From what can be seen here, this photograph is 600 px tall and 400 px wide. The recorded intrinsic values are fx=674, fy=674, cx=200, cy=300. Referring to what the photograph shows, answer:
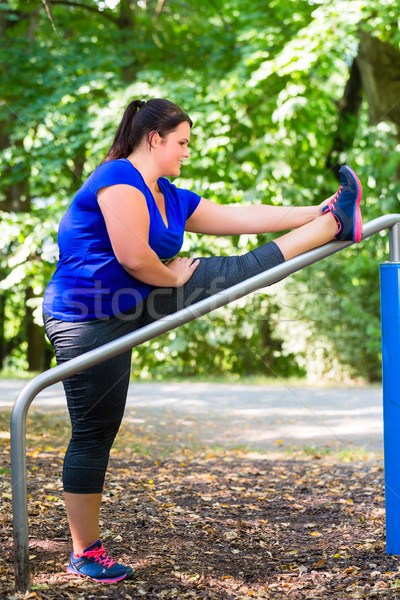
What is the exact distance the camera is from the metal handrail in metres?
1.89

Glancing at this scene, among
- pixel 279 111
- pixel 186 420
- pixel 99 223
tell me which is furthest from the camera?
pixel 279 111

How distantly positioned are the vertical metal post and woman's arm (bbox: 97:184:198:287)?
32.9 inches

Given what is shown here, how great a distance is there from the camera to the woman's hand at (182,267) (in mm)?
2203

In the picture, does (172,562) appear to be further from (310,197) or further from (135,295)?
(310,197)

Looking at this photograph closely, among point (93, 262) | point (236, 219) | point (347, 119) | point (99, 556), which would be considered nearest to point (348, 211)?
point (236, 219)

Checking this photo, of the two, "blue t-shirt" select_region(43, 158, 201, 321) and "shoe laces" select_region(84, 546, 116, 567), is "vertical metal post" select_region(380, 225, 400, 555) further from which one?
"shoe laces" select_region(84, 546, 116, 567)

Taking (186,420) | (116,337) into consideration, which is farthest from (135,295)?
(186,420)

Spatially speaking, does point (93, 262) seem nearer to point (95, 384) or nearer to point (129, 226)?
point (129, 226)

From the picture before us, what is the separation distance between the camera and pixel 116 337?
7.04 feet

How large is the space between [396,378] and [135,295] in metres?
0.93

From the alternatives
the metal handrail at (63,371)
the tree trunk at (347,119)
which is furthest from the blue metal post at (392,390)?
the tree trunk at (347,119)

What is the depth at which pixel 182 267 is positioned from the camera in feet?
7.35

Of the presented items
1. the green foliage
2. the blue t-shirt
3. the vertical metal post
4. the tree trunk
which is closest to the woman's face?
the blue t-shirt

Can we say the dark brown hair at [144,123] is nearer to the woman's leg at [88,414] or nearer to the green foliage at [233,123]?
the woman's leg at [88,414]
